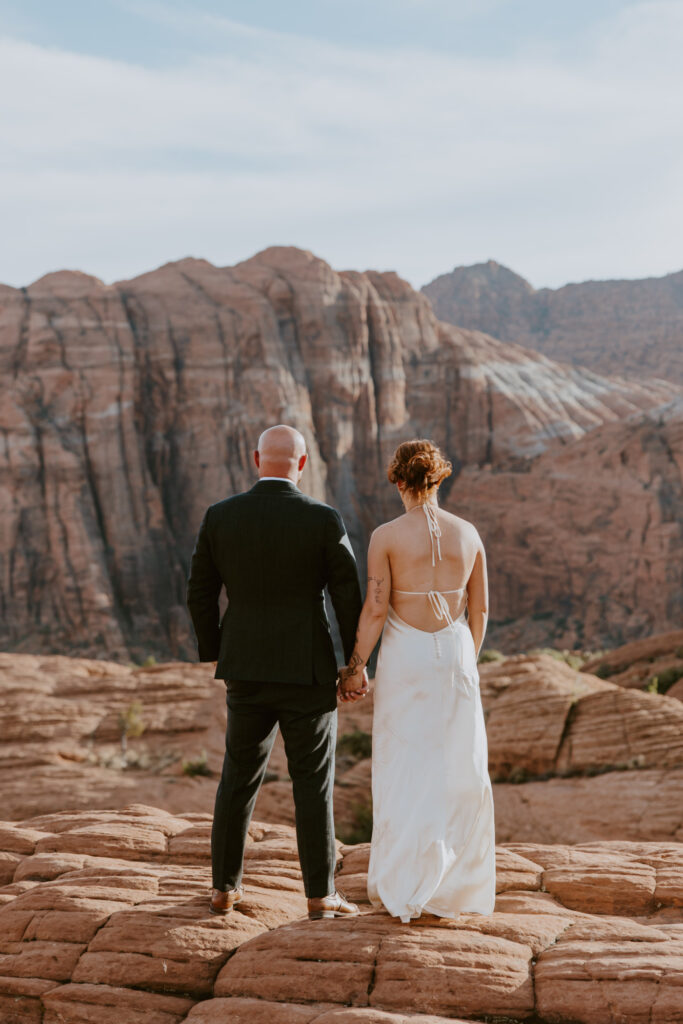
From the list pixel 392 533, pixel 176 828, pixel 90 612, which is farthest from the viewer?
pixel 90 612

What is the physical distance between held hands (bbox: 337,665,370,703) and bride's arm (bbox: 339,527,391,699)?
0.02 metres

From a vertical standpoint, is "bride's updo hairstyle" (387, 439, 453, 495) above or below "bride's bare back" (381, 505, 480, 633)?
above

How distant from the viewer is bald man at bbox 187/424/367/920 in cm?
462

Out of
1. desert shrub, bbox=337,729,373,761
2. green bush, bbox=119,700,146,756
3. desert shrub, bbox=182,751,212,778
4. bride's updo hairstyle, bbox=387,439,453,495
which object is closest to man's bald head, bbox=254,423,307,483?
bride's updo hairstyle, bbox=387,439,453,495

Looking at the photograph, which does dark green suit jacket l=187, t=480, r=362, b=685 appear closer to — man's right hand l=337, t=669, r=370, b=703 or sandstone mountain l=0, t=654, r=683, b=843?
man's right hand l=337, t=669, r=370, b=703

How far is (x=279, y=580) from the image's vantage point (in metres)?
4.66

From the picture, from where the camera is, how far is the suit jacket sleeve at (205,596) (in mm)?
4777

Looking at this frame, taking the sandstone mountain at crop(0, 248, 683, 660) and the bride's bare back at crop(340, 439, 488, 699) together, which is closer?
the bride's bare back at crop(340, 439, 488, 699)

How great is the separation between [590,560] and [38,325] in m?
29.3

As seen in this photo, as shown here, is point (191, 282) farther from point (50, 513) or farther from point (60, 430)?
point (50, 513)

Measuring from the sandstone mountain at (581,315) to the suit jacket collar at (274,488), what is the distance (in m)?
88.8

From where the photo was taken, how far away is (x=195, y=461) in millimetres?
45531

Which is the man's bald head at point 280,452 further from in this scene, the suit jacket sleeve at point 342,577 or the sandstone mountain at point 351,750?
the sandstone mountain at point 351,750

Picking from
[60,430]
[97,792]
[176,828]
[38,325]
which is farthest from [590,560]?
[176,828]
